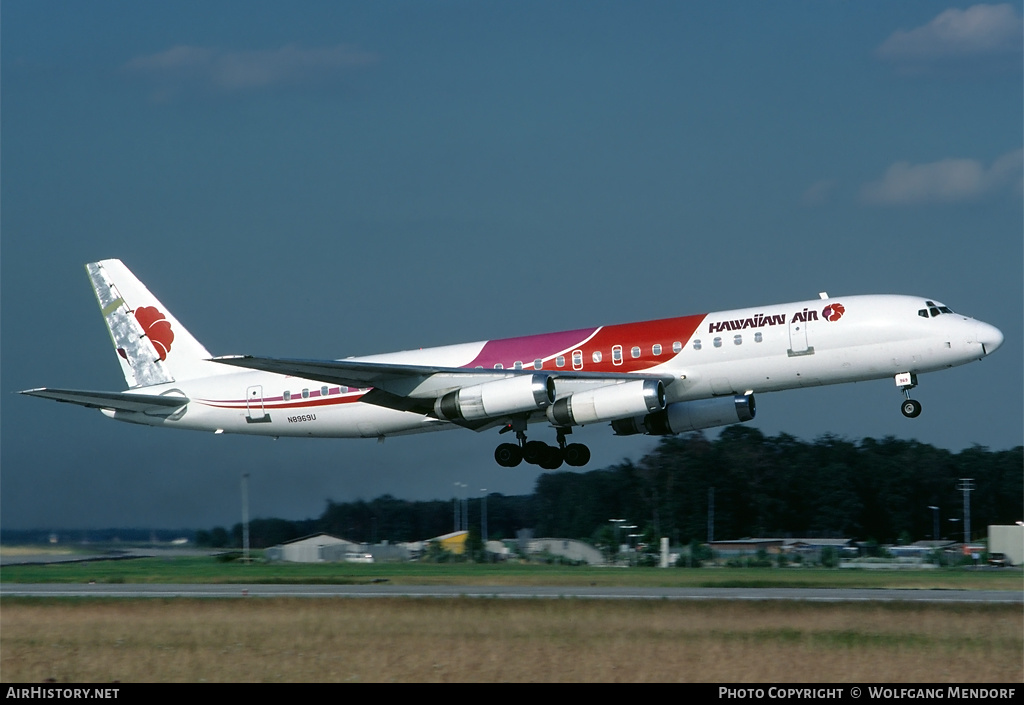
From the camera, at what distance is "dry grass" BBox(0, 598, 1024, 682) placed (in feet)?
68.3

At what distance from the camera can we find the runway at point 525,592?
3247cm

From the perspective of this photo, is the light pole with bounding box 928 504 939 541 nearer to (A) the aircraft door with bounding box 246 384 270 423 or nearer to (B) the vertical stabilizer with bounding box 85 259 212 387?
(A) the aircraft door with bounding box 246 384 270 423

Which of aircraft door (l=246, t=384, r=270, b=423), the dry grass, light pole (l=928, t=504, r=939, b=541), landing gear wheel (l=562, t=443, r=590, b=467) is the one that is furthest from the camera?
light pole (l=928, t=504, r=939, b=541)

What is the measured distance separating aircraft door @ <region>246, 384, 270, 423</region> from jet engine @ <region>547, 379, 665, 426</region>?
1010 centimetres

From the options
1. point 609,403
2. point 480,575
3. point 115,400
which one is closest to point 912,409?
point 609,403

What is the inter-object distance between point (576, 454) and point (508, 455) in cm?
208

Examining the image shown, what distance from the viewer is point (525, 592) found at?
35.4 meters

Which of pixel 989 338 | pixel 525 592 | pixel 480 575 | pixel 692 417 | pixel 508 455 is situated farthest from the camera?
pixel 480 575

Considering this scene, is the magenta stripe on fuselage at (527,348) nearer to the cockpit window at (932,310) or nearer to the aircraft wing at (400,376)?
the aircraft wing at (400,376)

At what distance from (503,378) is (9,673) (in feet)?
54.8

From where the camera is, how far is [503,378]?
115 feet

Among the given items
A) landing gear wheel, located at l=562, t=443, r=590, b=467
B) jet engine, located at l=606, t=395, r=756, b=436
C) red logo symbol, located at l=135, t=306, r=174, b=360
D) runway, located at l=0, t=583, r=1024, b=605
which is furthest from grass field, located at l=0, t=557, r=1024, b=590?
red logo symbol, located at l=135, t=306, r=174, b=360

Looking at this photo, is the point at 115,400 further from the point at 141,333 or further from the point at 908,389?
the point at 908,389
